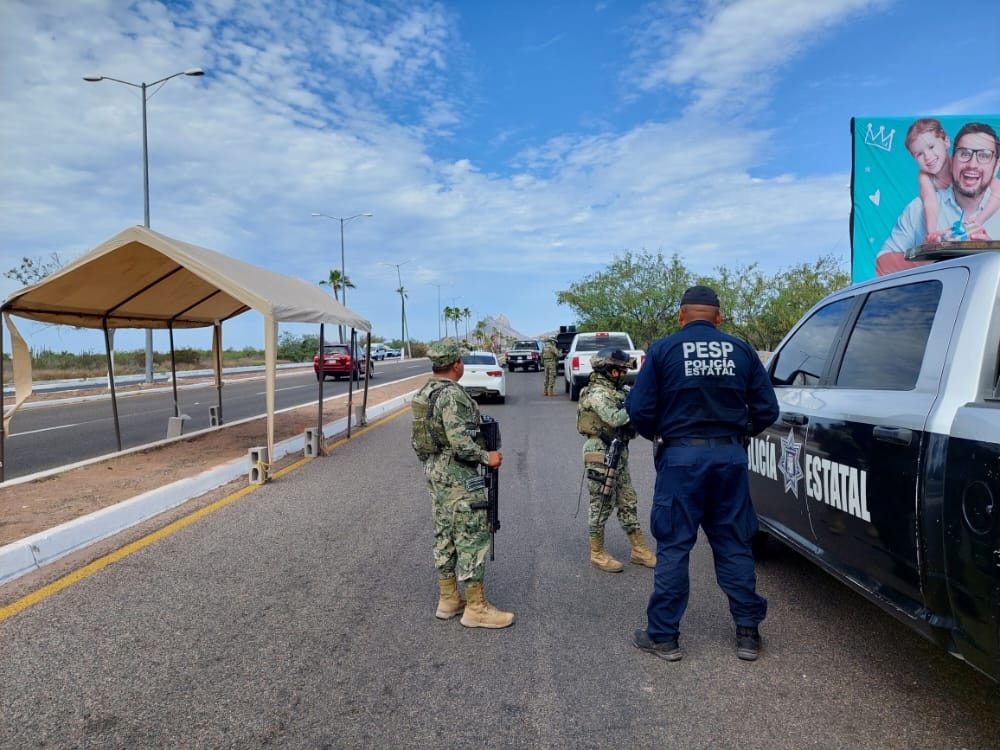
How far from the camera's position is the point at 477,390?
58.2 feet

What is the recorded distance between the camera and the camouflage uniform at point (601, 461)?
4.86 m

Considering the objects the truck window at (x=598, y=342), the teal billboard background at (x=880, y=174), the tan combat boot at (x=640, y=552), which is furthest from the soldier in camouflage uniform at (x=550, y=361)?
the tan combat boot at (x=640, y=552)

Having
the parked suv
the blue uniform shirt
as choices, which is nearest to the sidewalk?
the blue uniform shirt

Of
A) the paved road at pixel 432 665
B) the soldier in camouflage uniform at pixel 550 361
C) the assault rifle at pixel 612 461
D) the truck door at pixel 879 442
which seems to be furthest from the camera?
the soldier in camouflage uniform at pixel 550 361

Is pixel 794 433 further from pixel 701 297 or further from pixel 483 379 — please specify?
pixel 483 379

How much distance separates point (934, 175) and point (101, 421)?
1623 centimetres

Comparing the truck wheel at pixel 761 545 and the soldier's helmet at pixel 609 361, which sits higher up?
the soldier's helmet at pixel 609 361

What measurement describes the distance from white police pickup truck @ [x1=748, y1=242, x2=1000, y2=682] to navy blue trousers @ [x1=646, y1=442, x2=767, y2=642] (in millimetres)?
391

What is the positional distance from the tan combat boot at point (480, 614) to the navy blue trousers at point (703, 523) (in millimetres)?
858

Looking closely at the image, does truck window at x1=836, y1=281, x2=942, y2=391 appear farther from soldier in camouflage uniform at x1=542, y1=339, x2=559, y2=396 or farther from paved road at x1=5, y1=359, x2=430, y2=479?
soldier in camouflage uniform at x1=542, y1=339, x2=559, y2=396

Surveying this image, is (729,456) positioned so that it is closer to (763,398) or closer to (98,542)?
(763,398)

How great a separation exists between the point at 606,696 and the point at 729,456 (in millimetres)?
1233

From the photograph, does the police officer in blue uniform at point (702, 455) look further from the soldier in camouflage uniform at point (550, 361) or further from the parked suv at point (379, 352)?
the parked suv at point (379, 352)

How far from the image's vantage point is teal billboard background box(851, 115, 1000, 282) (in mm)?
9422
